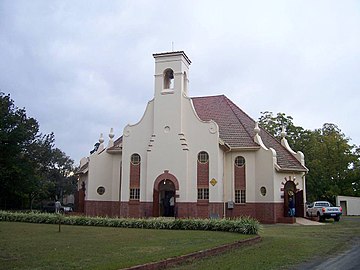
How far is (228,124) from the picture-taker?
36344mm

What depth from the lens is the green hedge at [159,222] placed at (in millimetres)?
20353

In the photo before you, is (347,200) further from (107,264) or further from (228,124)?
(107,264)

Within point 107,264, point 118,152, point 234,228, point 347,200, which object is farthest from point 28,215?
point 347,200

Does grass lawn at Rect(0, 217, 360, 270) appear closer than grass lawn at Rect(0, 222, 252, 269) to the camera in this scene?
No

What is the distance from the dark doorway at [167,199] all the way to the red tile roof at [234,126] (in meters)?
5.77

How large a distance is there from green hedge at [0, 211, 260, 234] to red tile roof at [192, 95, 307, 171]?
456 inches

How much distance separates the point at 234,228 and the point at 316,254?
6.12 metres

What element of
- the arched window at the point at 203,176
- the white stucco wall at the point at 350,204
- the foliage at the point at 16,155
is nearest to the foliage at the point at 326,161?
the white stucco wall at the point at 350,204

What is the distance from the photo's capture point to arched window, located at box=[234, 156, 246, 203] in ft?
110

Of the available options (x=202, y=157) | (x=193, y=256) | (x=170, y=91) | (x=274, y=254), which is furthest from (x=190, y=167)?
(x=193, y=256)

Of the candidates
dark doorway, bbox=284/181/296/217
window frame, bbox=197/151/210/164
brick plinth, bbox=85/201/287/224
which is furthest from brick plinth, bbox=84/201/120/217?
dark doorway, bbox=284/181/296/217

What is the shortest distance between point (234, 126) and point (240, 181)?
195 inches

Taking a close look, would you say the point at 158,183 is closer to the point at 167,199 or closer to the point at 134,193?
the point at 167,199

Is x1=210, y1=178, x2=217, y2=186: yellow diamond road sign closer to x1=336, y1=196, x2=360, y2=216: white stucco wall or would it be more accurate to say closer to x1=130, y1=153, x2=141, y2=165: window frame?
x1=130, y1=153, x2=141, y2=165: window frame
